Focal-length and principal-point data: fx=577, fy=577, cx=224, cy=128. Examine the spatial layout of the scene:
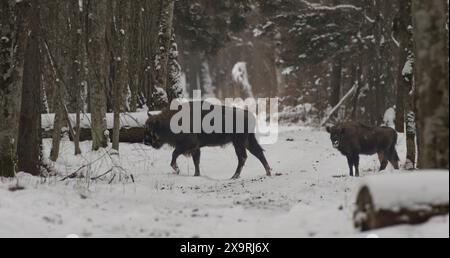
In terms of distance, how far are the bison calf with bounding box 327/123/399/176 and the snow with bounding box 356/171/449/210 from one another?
8.26 metres

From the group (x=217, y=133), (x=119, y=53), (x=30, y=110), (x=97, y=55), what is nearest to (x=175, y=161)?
(x=217, y=133)

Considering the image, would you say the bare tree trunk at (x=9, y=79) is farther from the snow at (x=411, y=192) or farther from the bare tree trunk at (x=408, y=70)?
the bare tree trunk at (x=408, y=70)

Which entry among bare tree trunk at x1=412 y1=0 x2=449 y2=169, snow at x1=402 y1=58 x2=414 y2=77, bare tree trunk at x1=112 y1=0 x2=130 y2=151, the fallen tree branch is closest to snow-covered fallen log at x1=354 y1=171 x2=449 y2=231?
bare tree trunk at x1=412 y1=0 x2=449 y2=169

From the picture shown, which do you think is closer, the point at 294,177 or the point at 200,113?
the point at 294,177

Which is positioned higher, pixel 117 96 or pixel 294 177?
pixel 117 96

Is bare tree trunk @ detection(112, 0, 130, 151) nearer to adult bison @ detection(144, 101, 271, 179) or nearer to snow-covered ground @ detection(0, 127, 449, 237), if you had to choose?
adult bison @ detection(144, 101, 271, 179)

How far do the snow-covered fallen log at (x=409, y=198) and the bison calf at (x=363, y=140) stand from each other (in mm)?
8241

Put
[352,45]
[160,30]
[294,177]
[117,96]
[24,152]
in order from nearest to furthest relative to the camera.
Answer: [24,152] → [294,177] → [117,96] → [160,30] → [352,45]

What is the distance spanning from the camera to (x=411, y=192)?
511 centimetres

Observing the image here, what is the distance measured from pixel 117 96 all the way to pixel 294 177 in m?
5.00
